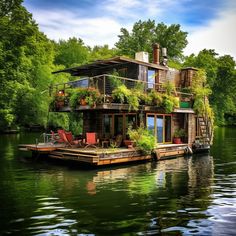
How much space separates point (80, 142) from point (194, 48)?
55.9 metres

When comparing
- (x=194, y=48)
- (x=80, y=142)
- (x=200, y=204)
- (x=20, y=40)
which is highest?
(x=194, y=48)

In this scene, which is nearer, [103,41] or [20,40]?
[20,40]

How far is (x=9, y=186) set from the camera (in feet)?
40.5

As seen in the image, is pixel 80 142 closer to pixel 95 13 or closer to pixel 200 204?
pixel 95 13

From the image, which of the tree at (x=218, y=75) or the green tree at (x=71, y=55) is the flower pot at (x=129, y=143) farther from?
the green tree at (x=71, y=55)

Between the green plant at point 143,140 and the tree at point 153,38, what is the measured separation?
141 feet

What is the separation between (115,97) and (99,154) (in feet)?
12.4

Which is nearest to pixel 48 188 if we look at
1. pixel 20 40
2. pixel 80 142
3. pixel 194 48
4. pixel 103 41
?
pixel 80 142

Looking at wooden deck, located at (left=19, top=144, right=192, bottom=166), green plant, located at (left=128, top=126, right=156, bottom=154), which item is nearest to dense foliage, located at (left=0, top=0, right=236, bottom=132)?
green plant, located at (left=128, top=126, right=156, bottom=154)

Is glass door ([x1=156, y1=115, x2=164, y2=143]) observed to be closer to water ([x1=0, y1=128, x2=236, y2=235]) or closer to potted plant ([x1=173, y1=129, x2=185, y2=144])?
potted plant ([x1=173, y1=129, x2=185, y2=144])

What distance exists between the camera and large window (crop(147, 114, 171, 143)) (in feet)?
70.7

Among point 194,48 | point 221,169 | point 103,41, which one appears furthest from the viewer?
point 103,41

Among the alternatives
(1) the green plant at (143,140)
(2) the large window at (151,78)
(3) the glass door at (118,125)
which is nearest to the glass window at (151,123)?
(3) the glass door at (118,125)

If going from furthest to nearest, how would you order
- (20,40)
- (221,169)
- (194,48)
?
(194,48)
(20,40)
(221,169)
